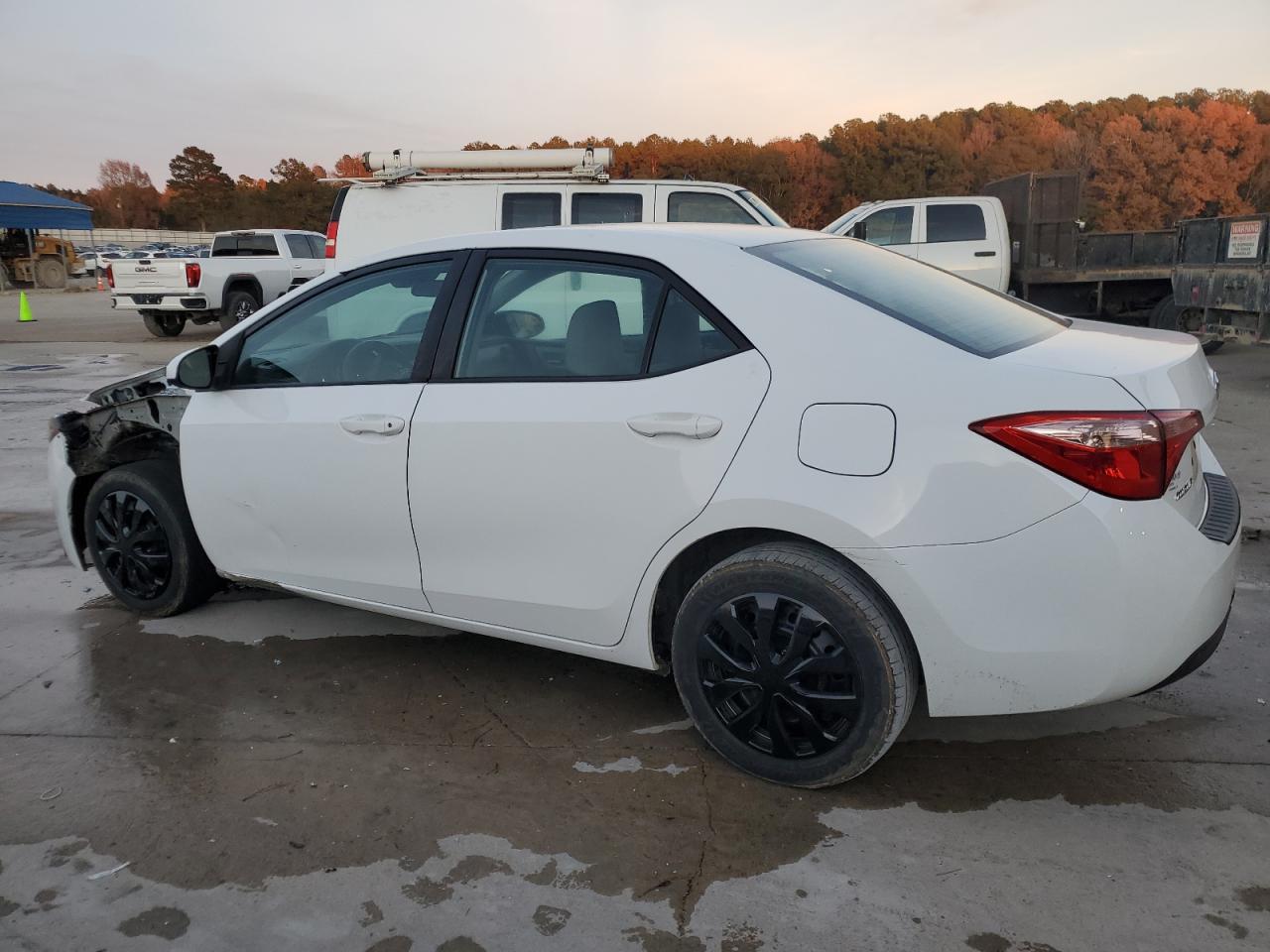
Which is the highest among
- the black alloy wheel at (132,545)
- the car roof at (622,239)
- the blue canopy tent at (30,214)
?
the blue canopy tent at (30,214)

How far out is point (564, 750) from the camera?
3.12 meters

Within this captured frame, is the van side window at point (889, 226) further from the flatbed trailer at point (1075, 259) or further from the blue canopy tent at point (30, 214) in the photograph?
the blue canopy tent at point (30, 214)

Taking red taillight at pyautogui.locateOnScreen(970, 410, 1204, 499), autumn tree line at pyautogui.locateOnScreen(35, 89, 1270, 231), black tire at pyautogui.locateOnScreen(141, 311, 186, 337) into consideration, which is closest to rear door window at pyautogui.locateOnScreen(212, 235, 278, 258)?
black tire at pyautogui.locateOnScreen(141, 311, 186, 337)

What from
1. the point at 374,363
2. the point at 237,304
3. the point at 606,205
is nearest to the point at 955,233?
the point at 606,205

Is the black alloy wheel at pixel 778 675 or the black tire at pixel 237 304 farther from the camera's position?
the black tire at pixel 237 304

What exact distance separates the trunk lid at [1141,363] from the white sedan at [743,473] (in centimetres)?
2

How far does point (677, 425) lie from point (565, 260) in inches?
30.2

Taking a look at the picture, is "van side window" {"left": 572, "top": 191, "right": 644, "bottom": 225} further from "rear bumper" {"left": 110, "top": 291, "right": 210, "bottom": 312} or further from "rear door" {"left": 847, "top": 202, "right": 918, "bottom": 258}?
"rear bumper" {"left": 110, "top": 291, "right": 210, "bottom": 312}

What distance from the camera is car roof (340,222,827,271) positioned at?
9.81 ft

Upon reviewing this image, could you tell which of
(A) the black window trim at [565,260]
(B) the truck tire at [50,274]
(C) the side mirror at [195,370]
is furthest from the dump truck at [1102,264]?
(B) the truck tire at [50,274]

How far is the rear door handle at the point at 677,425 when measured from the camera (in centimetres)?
270

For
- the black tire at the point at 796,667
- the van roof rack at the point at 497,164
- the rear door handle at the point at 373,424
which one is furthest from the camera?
the van roof rack at the point at 497,164

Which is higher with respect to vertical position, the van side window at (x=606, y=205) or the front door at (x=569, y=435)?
the van side window at (x=606, y=205)

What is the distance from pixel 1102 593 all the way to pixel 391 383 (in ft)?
7.35
